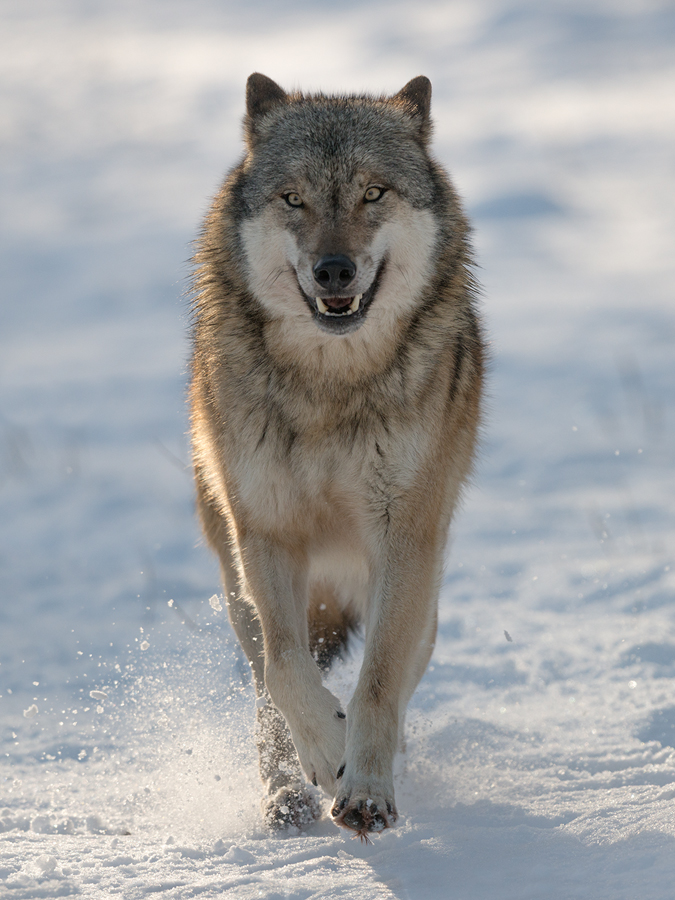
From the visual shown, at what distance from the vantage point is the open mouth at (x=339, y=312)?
2980 mm

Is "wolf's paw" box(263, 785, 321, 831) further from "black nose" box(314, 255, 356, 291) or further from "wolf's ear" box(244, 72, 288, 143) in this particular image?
"wolf's ear" box(244, 72, 288, 143)

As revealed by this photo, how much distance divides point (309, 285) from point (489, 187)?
30.4ft

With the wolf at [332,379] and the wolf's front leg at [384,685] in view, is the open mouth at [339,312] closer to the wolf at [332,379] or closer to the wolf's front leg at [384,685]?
the wolf at [332,379]

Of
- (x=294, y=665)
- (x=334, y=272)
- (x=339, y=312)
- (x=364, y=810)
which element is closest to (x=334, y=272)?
(x=334, y=272)

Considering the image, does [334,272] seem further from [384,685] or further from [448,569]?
[448,569]

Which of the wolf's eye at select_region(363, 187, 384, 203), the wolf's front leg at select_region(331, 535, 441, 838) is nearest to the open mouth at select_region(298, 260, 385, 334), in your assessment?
the wolf's eye at select_region(363, 187, 384, 203)

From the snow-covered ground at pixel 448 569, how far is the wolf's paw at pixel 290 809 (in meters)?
0.07

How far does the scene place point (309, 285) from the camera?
117 inches

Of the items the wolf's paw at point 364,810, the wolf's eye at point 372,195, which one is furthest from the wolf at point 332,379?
the wolf's paw at point 364,810

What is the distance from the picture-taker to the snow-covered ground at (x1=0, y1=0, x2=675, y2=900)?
8.93ft

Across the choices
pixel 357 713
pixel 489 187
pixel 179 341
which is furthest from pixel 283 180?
pixel 489 187

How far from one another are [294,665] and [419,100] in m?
2.10

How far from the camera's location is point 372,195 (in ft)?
10.2

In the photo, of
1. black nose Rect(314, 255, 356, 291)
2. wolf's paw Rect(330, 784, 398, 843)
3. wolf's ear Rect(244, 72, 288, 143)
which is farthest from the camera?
wolf's ear Rect(244, 72, 288, 143)
